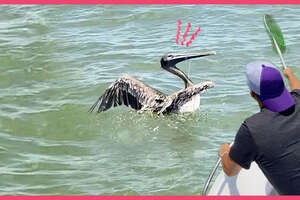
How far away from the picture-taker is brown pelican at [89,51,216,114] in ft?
26.6

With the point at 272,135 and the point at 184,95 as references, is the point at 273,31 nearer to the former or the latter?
the point at 272,135

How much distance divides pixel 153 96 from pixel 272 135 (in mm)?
4780

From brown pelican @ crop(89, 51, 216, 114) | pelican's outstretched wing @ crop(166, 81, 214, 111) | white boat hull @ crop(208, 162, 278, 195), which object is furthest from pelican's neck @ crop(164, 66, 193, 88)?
white boat hull @ crop(208, 162, 278, 195)

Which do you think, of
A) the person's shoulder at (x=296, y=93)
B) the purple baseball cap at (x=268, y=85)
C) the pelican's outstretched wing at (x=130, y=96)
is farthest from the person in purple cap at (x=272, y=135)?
the pelican's outstretched wing at (x=130, y=96)

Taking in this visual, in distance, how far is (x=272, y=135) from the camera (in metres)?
3.53

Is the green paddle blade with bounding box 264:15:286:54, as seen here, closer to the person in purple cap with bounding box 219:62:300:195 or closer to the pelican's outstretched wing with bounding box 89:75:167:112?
the person in purple cap with bounding box 219:62:300:195

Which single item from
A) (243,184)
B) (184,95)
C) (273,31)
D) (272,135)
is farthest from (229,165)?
(184,95)

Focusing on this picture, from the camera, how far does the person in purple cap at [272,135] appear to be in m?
3.53

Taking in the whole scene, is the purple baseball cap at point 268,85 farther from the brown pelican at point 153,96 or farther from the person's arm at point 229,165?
the brown pelican at point 153,96

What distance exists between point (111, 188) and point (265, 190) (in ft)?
7.07

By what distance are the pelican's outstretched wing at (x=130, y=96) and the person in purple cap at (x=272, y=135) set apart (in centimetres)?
456

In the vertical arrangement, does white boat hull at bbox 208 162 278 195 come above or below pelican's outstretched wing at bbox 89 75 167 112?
above

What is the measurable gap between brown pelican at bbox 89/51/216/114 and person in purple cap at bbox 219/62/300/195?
420cm

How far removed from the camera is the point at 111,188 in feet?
20.2
